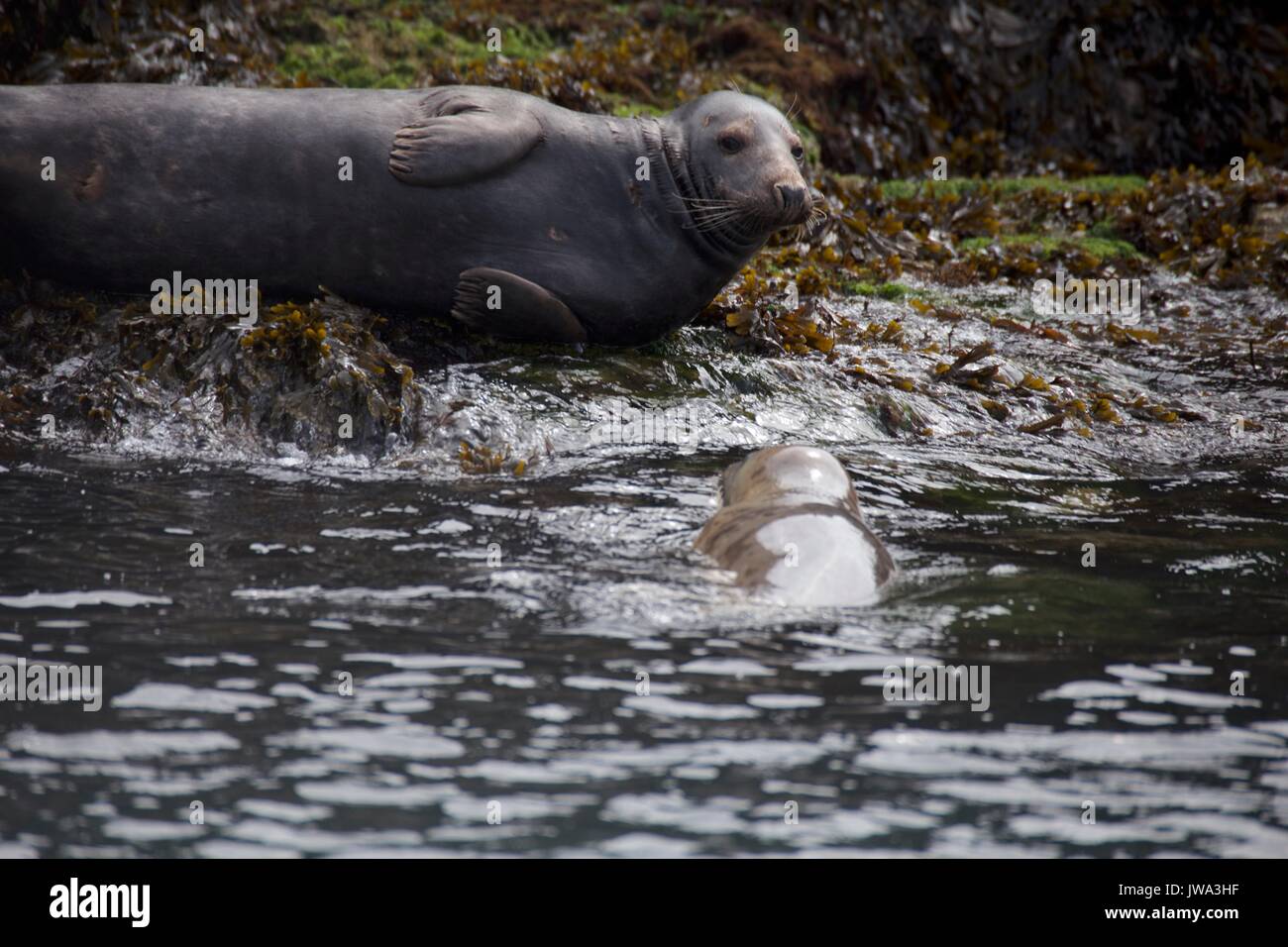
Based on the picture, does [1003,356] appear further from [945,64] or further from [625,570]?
[945,64]

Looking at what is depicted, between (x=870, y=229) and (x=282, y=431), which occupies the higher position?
(x=870, y=229)

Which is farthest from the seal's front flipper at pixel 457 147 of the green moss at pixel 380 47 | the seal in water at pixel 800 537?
the green moss at pixel 380 47

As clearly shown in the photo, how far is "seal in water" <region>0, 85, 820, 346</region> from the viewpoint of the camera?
21.8 ft

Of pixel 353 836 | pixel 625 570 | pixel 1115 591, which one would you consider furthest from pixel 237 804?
pixel 1115 591

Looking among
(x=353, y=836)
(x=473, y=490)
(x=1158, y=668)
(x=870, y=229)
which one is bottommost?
(x=353, y=836)

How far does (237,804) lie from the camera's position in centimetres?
311

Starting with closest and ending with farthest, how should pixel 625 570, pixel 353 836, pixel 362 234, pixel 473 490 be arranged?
pixel 353 836 → pixel 625 570 → pixel 473 490 → pixel 362 234

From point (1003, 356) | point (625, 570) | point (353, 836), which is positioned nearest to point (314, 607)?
point (625, 570)

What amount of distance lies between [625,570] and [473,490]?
3.84 ft

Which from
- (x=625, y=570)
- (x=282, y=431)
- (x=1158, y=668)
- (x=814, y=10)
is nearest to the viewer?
(x=1158, y=668)

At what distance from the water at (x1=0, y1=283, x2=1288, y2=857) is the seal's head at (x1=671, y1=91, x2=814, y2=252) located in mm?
1052

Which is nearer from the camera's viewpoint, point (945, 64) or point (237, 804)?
point (237, 804)

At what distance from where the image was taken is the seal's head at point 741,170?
673 centimetres

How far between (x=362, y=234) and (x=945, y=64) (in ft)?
28.3
